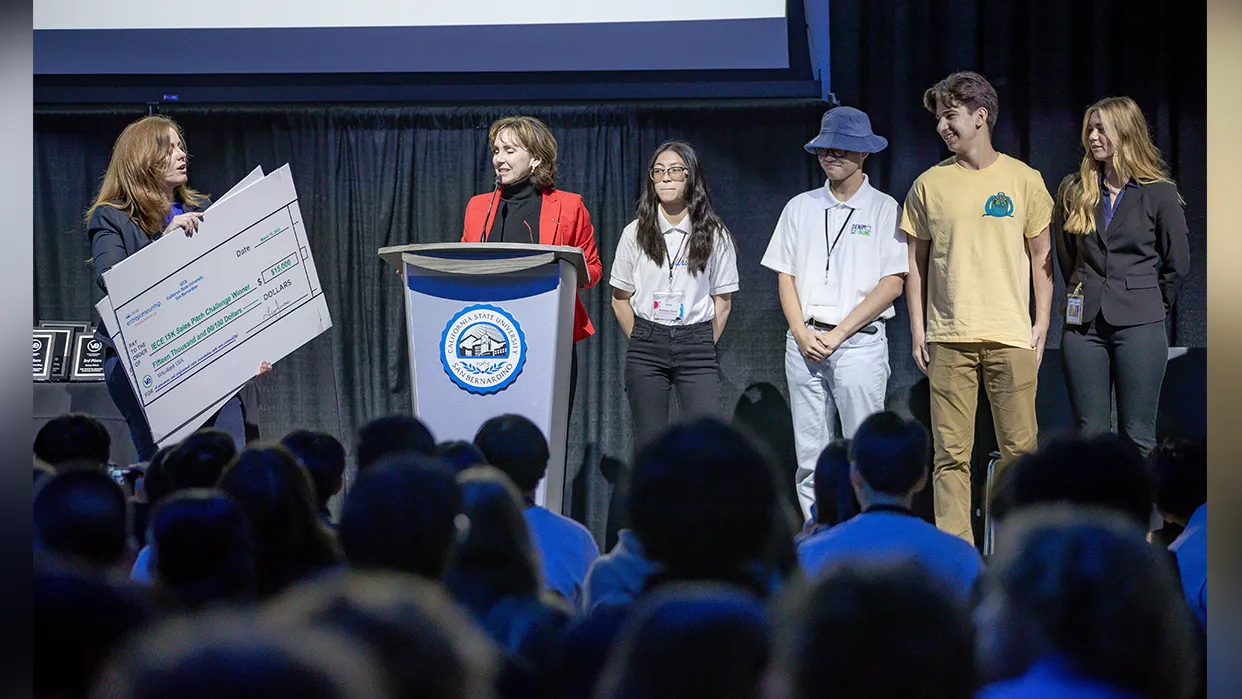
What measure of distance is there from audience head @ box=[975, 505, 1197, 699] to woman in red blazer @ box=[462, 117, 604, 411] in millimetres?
2185

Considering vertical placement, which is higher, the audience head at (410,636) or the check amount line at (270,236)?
the check amount line at (270,236)

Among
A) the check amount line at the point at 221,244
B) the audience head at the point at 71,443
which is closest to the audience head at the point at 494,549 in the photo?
the audience head at the point at 71,443

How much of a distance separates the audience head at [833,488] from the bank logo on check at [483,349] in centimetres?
85

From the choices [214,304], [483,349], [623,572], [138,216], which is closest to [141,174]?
[138,216]

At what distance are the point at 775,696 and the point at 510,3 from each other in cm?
375

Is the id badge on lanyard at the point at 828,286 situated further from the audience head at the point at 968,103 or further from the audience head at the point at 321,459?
the audience head at the point at 321,459

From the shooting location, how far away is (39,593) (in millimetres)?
1561

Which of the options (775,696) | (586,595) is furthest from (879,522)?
(775,696)

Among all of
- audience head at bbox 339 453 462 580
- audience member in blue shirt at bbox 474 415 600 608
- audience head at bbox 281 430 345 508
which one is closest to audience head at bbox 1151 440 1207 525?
audience member in blue shirt at bbox 474 415 600 608

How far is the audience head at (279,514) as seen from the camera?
1.82m

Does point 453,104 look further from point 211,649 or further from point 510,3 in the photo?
point 211,649

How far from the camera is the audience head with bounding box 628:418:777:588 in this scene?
1.63 metres

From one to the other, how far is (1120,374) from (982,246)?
1.98 feet

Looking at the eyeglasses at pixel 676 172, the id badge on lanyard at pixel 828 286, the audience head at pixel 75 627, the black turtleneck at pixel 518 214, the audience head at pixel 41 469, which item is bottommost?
the audience head at pixel 75 627
